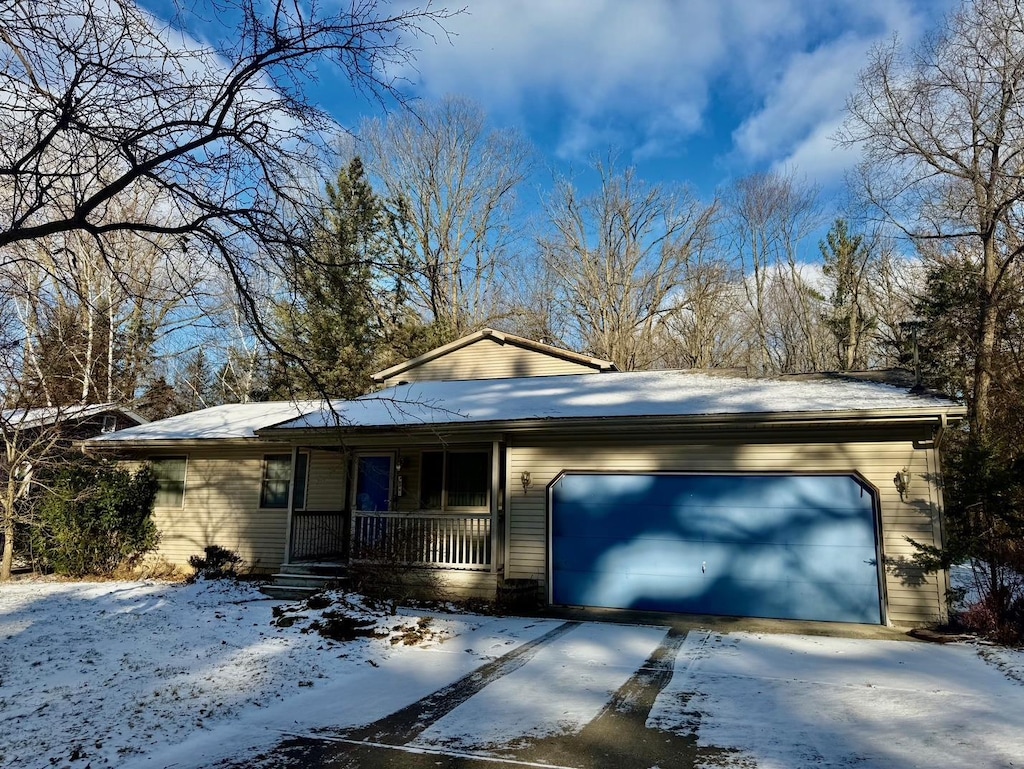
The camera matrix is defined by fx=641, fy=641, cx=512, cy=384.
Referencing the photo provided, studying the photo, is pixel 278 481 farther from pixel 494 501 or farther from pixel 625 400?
pixel 625 400

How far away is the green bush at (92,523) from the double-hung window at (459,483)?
6623 mm

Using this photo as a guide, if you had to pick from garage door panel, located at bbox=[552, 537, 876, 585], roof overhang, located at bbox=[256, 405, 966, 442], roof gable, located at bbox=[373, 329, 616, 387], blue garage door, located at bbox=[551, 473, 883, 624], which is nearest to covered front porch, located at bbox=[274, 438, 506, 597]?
roof overhang, located at bbox=[256, 405, 966, 442]

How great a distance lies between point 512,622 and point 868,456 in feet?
18.2

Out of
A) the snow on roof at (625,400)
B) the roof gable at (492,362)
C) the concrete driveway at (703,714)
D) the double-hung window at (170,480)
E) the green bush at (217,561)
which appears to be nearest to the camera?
the concrete driveway at (703,714)

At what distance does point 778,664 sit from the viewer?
22.3 ft

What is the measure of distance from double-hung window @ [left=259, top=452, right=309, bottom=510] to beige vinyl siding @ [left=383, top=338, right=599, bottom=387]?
11.6ft

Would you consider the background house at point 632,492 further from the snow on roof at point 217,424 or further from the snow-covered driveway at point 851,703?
the snow-covered driveway at point 851,703

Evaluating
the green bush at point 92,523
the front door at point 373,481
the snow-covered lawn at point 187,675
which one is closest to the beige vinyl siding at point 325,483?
the front door at point 373,481

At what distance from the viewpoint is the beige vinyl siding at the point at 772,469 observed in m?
8.61

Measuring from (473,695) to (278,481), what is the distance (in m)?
9.31

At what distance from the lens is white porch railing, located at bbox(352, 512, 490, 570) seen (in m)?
10.8

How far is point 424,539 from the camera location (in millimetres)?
11047

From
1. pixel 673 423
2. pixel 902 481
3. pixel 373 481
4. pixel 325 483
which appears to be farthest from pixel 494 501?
pixel 902 481

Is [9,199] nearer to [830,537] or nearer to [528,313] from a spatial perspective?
[830,537]
